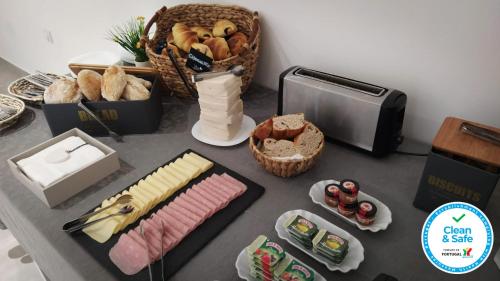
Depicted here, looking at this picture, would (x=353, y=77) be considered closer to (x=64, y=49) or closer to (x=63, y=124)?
(x=63, y=124)

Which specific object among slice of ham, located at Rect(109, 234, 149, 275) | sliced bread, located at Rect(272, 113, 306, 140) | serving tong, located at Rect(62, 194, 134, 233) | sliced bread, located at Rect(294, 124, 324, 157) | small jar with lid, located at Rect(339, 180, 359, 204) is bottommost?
slice of ham, located at Rect(109, 234, 149, 275)

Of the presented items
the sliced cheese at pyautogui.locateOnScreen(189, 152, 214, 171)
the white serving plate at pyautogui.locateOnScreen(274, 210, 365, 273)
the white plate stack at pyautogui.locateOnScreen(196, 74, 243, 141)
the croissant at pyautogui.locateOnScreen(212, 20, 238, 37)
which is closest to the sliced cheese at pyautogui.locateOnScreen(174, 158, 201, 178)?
the sliced cheese at pyautogui.locateOnScreen(189, 152, 214, 171)

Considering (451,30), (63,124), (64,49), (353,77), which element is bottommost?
(64,49)

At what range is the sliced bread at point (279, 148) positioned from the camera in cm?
85

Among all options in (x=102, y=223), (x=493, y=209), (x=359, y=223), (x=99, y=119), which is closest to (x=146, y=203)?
(x=102, y=223)

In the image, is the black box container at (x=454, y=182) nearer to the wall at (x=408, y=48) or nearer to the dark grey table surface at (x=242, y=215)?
the dark grey table surface at (x=242, y=215)

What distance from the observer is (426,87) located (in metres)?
0.92

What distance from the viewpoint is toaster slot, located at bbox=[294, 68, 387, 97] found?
878 mm

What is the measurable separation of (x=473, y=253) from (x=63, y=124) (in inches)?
40.4

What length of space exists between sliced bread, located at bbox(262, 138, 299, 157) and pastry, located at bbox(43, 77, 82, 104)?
0.55 meters

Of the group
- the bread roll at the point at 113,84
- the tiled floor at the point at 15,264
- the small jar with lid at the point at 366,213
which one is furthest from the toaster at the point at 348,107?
the tiled floor at the point at 15,264

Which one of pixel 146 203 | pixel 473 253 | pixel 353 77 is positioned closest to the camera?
pixel 473 253

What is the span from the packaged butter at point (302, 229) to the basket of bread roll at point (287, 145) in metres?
0.16

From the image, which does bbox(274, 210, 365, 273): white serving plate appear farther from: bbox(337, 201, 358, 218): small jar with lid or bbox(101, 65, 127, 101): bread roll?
bbox(101, 65, 127, 101): bread roll
